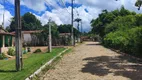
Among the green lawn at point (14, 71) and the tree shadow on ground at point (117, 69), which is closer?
the green lawn at point (14, 71)

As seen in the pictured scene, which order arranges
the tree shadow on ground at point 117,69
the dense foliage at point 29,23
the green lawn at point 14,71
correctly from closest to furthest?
the green lawn at point 14,71 < the tree shadow on ground at point 117,69 < the dense foliage at point 29,23

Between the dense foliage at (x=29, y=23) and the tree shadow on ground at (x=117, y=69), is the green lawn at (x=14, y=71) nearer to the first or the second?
the tree shadow on ground at (x=117, y=69)

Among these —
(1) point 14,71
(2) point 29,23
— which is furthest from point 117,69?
(2) point 29,23

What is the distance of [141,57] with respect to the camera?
942 inches

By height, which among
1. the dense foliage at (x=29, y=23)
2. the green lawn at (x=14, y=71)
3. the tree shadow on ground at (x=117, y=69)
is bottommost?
the tree shadow on ground at (x=117, y=69)

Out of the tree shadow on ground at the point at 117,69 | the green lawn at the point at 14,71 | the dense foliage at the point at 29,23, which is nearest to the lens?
the green lawn at the point at 14,71

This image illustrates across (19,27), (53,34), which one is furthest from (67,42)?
(19,27)

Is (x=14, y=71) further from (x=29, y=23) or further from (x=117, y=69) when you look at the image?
(x=29, y=23)

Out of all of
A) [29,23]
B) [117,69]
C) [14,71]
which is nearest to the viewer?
[14,71]

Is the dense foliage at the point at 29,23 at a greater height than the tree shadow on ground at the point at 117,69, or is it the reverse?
the dense foliage at the point at 29,23

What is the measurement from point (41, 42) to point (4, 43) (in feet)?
A: 106

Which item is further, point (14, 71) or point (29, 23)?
point (29, 23)

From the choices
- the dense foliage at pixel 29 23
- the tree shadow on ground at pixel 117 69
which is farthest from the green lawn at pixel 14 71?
the dense foliage at pixel 29 23

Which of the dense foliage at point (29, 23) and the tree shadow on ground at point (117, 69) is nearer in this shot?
the tree shadow on ground at point (117, 69)
